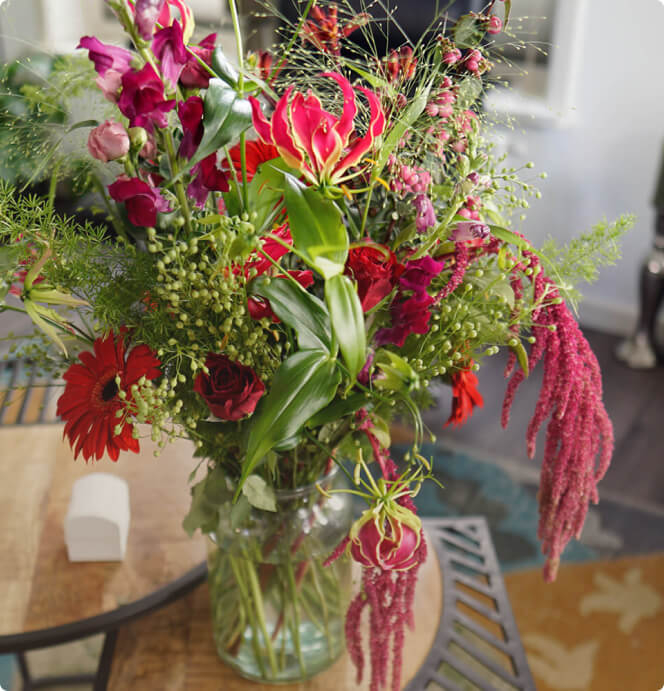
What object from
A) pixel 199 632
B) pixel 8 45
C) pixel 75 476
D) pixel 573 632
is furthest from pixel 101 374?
pixel 8 45

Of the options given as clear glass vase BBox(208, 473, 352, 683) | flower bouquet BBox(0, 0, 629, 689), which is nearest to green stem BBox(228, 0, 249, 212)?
flower bouquet BBox(0, 0, 629, 689)

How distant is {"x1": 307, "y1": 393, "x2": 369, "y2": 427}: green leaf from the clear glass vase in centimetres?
16

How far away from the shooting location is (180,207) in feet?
1.86

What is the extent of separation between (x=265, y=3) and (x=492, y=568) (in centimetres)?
77

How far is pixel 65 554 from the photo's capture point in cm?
98

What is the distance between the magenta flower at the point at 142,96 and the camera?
0.49 m

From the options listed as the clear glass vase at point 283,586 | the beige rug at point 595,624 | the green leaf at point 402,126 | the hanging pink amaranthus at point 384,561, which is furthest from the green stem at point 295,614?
the beige rug at point 595,624

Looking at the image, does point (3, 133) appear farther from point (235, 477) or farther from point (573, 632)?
point (573, 632)

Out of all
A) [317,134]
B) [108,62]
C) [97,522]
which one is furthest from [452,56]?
[97,522]

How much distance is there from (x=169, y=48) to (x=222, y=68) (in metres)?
0.04

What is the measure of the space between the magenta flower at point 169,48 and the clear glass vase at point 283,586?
41 centimetres

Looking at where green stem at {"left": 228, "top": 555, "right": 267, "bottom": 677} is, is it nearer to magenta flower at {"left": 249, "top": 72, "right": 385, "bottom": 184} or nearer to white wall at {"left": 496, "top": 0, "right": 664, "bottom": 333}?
magenta flower at {"left": 249, "top": 72, "right": 385, "bottom": 184}

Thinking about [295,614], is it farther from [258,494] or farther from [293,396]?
[293,396]

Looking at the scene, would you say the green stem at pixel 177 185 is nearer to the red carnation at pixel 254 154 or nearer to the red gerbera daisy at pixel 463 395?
the red carnation at pixel 254 154
